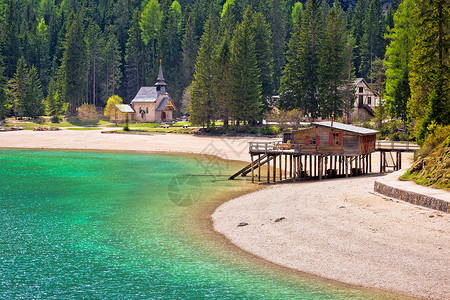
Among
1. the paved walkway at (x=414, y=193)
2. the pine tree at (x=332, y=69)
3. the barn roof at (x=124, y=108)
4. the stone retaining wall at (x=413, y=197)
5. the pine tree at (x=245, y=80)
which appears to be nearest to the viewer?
the stone retaining wall at (x=413, y=197)

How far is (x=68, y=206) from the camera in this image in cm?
3200

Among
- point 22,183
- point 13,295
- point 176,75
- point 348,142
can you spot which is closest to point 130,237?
point 13,295

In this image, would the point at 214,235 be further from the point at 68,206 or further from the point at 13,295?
the point at 68,206

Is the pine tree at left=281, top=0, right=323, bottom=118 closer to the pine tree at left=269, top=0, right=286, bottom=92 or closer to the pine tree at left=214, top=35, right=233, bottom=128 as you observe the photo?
the pine tree at left=214, top=35, right=233, bottom=128

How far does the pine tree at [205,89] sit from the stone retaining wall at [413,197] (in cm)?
6203

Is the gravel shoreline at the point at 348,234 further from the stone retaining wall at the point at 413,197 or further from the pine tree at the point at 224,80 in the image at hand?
the pine tree at the point at 224,80

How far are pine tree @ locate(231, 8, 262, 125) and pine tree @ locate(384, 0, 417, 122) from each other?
25997mm

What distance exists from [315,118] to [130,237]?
63828mm

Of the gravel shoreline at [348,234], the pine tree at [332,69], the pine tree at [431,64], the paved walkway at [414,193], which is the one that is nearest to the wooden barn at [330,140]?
the pine tree at [431,64]

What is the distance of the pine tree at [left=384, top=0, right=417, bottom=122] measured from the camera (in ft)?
207

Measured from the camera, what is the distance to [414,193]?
25953mm

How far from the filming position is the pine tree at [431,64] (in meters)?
37.9

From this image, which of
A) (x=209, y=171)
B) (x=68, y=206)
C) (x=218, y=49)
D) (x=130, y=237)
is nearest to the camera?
(x=130, y=237)

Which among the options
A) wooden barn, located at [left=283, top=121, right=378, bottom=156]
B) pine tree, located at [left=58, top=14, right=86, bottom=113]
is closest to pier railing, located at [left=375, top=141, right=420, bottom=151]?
wooden barn, located at [left=283, top=121, right=378, bottom=156]
